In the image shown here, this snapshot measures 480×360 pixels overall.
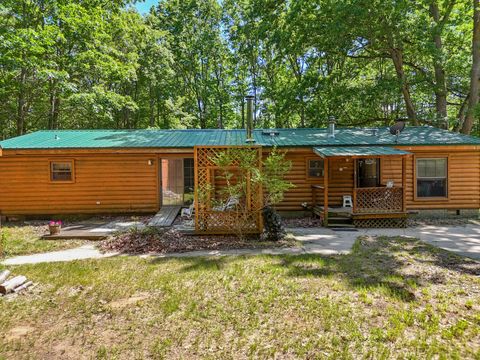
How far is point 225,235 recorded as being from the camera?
305 inches

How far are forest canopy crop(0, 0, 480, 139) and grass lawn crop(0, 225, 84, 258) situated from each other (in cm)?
750

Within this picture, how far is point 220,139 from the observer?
11945 mm

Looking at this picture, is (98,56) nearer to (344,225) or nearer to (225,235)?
(225,235)

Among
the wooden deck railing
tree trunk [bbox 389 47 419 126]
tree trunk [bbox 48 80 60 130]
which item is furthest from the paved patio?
tree trunk [bbox 389 47 419 126]

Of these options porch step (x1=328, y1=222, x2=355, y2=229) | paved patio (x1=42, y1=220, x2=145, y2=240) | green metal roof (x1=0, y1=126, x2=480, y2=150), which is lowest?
porch step (x1=328, y1=222, x2=355, y2=229)

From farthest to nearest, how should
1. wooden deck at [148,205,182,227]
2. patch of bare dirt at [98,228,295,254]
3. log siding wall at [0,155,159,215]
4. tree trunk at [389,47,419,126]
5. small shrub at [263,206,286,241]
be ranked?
tree trunk at [389,47,419,126], log siding wall at [0,155,159,215], wooden deck at [148,205,182,227], small shrub at [263,206,286,241], patch of bare dirt at [98,228,295,254]

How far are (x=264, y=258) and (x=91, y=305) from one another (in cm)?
316

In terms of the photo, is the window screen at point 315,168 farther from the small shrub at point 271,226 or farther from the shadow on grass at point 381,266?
the shadow on grass at point 381,266

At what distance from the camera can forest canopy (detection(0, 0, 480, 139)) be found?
13.3 meters

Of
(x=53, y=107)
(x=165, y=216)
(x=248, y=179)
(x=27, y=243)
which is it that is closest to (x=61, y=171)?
(x=27, y=243)

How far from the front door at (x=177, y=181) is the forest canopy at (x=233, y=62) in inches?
247

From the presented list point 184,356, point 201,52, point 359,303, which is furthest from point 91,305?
point 201,52

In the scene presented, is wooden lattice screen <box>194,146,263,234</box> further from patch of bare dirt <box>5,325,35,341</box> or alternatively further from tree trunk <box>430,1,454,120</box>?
tree trunk <box>430,1,454,120</box>

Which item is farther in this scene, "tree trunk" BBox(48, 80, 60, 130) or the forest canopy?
"tree trunk" BBox(48, 80, 60, 130)
